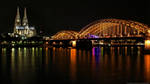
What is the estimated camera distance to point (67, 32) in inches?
2985

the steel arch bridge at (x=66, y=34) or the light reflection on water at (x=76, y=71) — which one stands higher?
the steel arch bridge at (x=66, y=34)

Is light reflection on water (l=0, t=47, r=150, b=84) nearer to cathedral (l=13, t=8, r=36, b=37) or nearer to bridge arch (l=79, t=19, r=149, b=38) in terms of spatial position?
bridge arch (l=79, t=19, r=149, b=38)

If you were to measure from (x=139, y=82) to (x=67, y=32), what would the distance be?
215 feet

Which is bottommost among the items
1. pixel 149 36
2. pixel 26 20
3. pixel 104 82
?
pixel 104 82

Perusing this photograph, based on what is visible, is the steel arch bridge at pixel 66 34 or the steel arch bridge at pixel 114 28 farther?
the steel arch bridge at pixel 66 34

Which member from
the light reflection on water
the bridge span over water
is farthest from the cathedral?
the light reflection on water

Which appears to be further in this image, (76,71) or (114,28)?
(114,28)

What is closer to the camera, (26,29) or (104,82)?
(104,82)

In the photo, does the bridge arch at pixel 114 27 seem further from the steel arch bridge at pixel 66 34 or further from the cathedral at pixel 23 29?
the cathedral at pixel 23 29

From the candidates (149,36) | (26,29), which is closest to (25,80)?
(149,36)

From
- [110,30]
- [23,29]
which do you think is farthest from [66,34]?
[23,29]

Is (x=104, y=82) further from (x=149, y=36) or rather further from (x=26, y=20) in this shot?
(x=26, y=20)

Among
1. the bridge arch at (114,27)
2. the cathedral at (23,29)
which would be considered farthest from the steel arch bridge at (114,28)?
the cathedral at (23,29)

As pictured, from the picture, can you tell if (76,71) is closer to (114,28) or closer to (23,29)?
(114,28)
